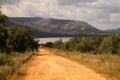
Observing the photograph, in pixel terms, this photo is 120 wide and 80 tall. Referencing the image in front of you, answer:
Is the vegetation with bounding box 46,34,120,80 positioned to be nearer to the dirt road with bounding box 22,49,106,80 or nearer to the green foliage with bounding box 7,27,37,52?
the dirt road with bounding box 22,49,106,80

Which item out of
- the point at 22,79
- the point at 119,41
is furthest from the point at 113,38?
the point at 22,79

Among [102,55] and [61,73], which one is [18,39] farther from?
[61,73]

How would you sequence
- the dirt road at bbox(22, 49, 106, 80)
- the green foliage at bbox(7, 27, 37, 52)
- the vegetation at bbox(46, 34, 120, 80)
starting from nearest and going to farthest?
the dirt road at bbox(22, 49, 106, 80)
the vegetation at bbox(46, 34, 120, 80)
the green foliage at bbox(7, 27, 37, 52)

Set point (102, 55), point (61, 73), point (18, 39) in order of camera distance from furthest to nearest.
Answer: point (18, 39) → point (102, 55) → point (61, 73)

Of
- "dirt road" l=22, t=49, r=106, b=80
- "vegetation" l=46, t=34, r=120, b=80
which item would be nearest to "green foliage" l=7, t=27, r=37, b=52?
"vegetation" l=46, t=34, r=120, b=80

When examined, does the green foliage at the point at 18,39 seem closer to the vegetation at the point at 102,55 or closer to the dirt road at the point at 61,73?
the vegetation at the point at 102,55

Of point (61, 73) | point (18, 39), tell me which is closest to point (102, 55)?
point (61, 73)

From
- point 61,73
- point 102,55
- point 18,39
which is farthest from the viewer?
point 18,39

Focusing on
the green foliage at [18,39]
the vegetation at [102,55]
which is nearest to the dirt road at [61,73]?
the vegetation at [102,55]

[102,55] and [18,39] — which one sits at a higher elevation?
[18,39]

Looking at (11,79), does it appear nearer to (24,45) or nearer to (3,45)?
(3,45)

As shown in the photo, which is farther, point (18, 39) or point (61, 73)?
point (18, 39)

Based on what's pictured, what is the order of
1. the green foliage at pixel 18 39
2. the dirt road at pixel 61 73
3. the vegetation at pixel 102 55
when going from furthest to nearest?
1. the green foliage at pixel 18 39
2. the vegetation at pixel 102 55
3. the dirt road at pixel 61 73

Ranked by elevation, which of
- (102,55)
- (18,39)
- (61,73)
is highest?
(18,39)
